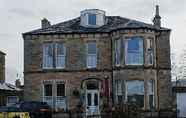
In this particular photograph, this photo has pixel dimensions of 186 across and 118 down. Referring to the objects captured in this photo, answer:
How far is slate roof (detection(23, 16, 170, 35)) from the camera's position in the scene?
40034 mm

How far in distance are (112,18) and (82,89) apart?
7.98 m

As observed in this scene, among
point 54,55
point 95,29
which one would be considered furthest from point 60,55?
point 95,29

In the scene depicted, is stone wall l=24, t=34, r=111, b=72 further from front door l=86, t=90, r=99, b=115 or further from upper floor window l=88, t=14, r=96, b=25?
front door l=86, t=90, r=99, b=115

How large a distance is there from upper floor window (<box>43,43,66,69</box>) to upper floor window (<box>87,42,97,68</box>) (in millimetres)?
2226

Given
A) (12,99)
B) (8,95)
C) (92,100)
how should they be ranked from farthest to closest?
(12,99), (8,95), (92,100)

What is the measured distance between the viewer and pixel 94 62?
41375 mm

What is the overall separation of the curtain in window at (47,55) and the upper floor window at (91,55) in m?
3.33

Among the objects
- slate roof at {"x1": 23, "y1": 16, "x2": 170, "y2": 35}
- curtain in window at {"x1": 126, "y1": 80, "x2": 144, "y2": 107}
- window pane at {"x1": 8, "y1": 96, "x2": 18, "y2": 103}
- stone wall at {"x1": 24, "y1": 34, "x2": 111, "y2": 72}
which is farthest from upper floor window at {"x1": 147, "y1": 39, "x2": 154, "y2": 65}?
window pane at {"x1": 8, "y1": 96, "x2": 18, "y2": 103}

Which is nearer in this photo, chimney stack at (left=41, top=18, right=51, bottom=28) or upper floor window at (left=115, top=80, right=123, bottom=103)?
upper floor window at (left=115, top=80, right=123, bottom=103)

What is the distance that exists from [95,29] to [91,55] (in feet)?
8.14

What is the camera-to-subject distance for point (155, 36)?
133ft

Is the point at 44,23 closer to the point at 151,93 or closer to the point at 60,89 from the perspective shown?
the point at 60,89

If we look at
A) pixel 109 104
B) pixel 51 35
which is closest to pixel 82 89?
pixel 109 104

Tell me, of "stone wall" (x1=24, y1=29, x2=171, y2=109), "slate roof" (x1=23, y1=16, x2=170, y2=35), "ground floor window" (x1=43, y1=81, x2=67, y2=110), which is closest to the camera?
"slate roof" (x1=23, y1=16, x2=170, y2=35)
